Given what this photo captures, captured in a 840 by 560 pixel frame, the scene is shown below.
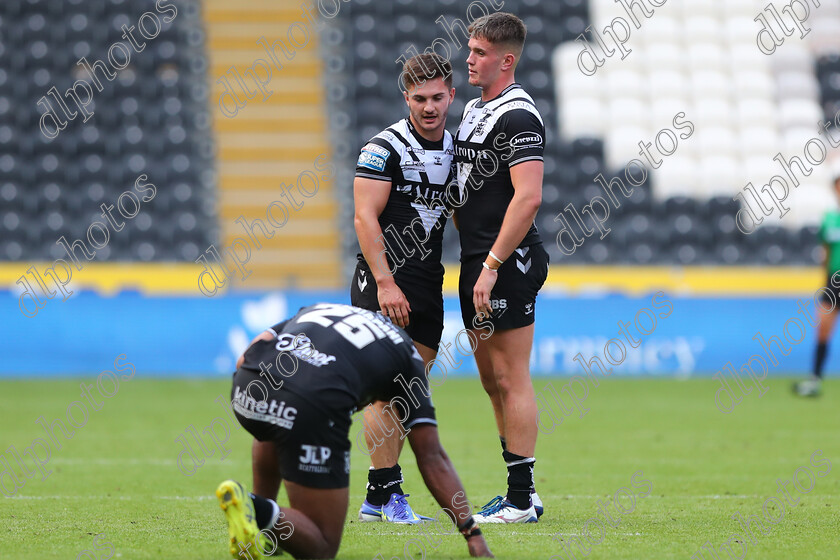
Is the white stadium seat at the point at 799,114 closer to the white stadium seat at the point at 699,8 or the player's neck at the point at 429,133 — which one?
the white stadium seat at the point at 699,8

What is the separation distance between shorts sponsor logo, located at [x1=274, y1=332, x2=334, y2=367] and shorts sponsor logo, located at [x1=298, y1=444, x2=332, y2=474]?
1.08ft

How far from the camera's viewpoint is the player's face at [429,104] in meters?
5.49

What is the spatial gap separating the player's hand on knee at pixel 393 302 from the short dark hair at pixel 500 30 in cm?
138

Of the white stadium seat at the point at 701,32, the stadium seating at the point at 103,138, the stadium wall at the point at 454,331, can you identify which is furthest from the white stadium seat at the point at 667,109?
the stadium seating at the point at 103,138

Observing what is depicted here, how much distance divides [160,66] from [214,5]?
2.76 meters

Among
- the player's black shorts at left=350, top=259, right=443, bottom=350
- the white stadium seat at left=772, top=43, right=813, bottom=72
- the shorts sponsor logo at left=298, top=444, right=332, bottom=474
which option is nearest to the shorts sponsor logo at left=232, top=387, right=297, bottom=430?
the shorts sponsor logo at left=298, top=444, right=332, bottom=474

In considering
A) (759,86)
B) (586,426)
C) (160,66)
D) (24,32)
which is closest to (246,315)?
(586,426)

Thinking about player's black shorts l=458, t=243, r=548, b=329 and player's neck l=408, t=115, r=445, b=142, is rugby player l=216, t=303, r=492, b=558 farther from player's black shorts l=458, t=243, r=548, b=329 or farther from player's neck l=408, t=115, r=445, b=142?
player's neck l=408, t=115, r=445, b=142

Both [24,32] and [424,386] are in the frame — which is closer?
[424,386]

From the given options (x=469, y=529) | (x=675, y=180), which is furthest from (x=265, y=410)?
(x=675, y=180)

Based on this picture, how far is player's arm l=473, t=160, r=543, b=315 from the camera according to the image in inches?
215

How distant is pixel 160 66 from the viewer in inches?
787

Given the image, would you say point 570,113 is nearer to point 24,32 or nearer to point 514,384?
point 24,32

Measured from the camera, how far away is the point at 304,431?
13.7 feet
